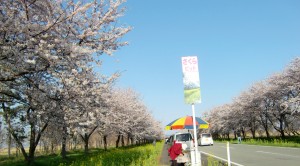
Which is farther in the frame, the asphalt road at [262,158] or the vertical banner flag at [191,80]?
the asphalt road at [262,158]

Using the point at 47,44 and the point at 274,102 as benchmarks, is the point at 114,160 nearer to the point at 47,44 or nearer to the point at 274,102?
the point at 47,44

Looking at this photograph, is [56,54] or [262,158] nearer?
[56,54]

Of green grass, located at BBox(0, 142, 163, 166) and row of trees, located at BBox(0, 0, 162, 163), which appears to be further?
green grass, located at BBox(0, 142, 163, 166)

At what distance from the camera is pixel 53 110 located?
8844 mm

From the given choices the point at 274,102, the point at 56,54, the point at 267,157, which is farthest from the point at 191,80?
the point at 274,102

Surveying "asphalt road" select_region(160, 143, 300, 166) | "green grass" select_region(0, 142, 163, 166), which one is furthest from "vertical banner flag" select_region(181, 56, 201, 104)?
"asphalt road" select_region(160, 143, 300, 166)

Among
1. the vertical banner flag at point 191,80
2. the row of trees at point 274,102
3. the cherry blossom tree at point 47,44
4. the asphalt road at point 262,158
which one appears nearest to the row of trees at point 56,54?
the cherry blossom tree at point 47,44

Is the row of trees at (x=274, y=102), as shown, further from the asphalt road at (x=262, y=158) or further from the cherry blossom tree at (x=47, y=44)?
the cherry blossom tree at (x=47, y=44)

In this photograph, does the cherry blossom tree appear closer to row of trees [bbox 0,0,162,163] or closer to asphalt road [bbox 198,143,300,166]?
row of trees [bbox 0,0,162,163]

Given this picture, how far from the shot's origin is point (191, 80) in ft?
31.5

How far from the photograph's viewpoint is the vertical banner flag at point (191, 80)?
9492 mm

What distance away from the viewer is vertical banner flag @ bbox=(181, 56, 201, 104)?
949 cm

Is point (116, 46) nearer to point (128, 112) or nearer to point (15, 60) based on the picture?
point (15, 60)

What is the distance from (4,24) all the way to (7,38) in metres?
0.61
